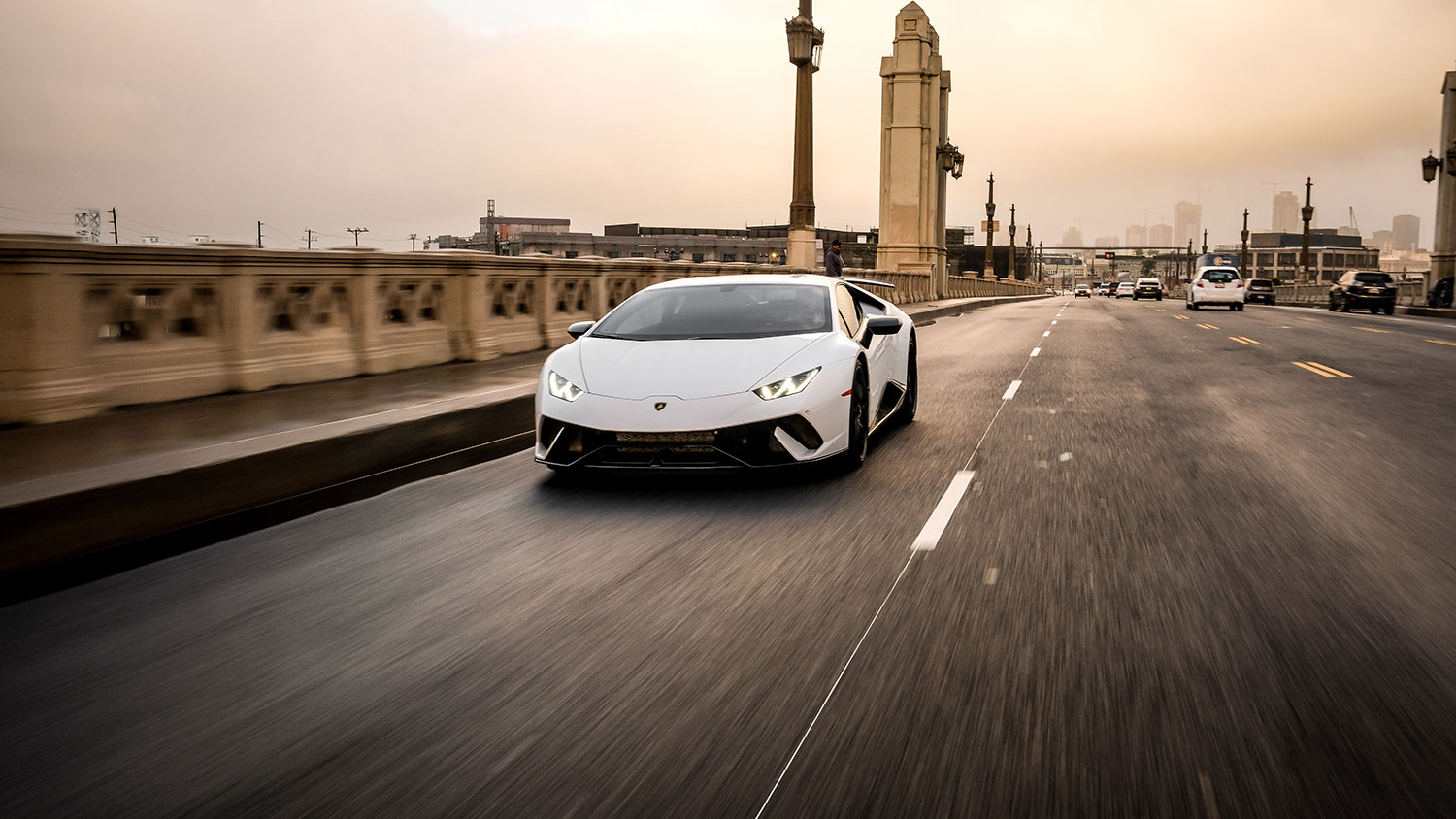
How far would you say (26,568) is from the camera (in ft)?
16.7

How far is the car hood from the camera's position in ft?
22.1

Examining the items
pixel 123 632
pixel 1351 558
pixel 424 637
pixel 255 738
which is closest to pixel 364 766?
pixel 255 738

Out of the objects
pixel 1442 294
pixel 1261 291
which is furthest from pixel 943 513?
pixel 1261 291

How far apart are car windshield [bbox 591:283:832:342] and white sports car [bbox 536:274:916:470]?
0.01m

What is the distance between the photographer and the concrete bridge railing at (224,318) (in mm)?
8062

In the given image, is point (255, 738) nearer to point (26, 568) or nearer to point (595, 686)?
point (595, 686)

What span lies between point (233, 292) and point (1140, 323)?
86.0 feet

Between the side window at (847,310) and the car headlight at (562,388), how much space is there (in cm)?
216

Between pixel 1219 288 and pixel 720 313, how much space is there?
40.8 meters

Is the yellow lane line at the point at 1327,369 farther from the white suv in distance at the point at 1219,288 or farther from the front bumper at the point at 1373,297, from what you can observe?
the front bumper at the point at 1373,297

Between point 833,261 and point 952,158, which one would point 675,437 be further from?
point 952,158

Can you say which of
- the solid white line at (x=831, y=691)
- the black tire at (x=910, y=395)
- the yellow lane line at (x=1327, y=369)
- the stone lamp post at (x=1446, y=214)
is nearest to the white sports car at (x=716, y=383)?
the black tire at (x=910, y=395)

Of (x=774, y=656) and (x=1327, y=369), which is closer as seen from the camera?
(x=774, y=656)

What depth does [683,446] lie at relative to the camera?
6523mm
